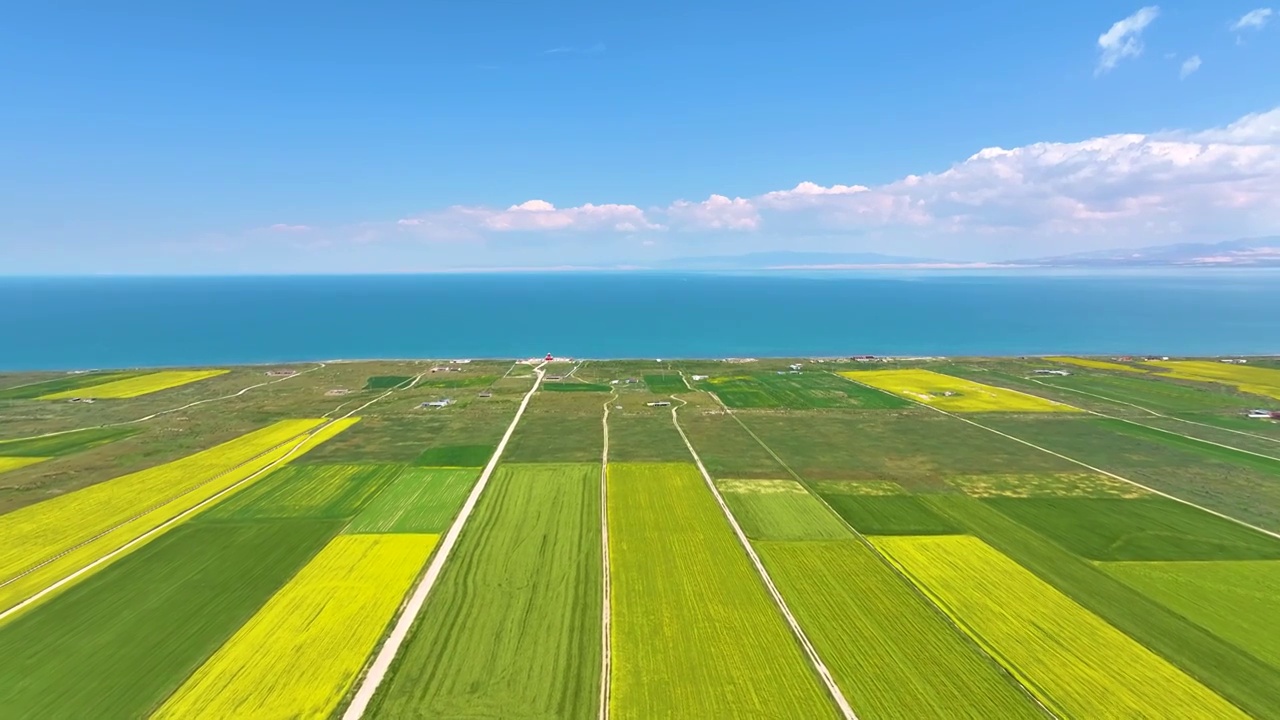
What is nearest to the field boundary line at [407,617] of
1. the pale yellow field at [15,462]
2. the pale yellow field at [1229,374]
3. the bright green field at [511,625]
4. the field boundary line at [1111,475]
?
the bright green field at [511,625]

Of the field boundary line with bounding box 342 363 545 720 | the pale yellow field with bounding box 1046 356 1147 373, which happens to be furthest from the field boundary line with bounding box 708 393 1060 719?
the pale yellow field with bounding box 1046 356 1147 373

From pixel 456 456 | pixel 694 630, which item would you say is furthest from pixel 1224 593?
pixel 456 456

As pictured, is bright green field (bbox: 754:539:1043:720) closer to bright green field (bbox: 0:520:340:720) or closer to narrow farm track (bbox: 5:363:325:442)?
bright green field (bbox: 0:520:340:720)

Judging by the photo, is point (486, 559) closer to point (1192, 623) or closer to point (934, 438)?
point (1192, 623)

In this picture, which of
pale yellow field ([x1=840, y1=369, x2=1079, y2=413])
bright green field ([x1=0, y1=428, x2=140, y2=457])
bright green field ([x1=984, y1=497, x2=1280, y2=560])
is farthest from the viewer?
pale yellow field ([x1=840, y1=369, x2=1079, y2=413])

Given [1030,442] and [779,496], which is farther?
[1030,442]

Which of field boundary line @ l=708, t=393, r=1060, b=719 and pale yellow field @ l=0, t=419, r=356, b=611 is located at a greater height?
pale yellow field @ l=0, t=419, r=356, b=611

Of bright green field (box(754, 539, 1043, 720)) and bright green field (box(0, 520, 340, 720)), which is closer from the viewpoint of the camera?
bright green field (box(754, 539, 1043, 720))

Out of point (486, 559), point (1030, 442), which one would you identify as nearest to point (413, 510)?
point (486, 559)
